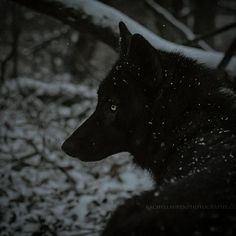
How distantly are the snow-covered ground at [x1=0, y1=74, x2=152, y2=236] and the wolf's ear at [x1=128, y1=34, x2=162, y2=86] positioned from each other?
5.96 ft

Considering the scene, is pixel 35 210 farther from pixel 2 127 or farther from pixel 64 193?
pixel 2 127

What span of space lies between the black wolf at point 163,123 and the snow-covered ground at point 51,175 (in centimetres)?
115

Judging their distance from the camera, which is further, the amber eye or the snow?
the snow

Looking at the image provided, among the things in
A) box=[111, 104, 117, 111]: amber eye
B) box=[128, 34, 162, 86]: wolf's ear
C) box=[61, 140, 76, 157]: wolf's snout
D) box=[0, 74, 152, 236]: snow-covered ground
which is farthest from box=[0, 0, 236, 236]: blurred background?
box=[128, 34, 162, 86]: wolf's ear

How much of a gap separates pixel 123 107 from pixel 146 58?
54 centimetres

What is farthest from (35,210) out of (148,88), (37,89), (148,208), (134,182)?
(37,89)

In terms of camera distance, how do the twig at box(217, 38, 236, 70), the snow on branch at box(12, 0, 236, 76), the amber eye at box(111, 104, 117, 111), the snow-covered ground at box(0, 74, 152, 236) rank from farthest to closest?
the snow on branch at box(12, 0, 236, 76), the snow-covered ground at box(0, 74, 152, 236), the twig at box(217, 38, 236, 70), the amber eye at box(111, 104, 117, 111)

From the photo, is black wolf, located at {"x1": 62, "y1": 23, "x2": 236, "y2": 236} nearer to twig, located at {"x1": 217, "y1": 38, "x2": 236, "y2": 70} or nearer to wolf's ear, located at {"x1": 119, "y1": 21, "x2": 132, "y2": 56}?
wolf's ear, located at {"x1": 119, "y1": 21, "x2": 132, "y2": 56}

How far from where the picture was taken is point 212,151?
2896mm

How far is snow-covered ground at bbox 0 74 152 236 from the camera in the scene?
4.67 meters

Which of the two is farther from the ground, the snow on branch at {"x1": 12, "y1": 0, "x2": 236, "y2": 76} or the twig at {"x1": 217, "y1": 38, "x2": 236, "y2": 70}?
the twig at {"x1": 217, "y1": 38, "x2": 236, "y2": 70}

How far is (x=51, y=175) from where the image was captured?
585 cm

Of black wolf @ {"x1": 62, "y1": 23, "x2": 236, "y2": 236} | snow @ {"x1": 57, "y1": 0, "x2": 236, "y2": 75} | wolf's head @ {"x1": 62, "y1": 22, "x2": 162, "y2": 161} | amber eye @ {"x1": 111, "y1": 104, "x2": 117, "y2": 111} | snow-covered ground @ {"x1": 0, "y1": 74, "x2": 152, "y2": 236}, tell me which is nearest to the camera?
black wolf @ {"x1": 62, "y1": 23, "x2": 236, "y2": 236}

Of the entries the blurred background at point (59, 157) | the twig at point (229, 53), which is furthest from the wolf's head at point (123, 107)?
the twig at point (229, 53)
